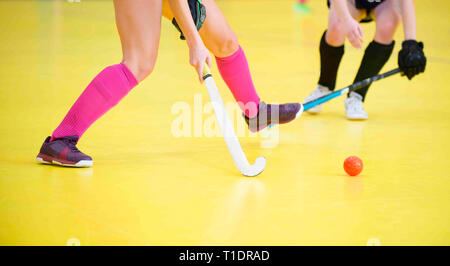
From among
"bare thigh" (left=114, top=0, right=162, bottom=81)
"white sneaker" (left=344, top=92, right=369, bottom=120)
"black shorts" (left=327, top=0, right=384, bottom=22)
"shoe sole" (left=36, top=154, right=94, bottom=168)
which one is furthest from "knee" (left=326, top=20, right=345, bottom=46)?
"shoe sole" (left=36, top=154, right=94, bottom=168)

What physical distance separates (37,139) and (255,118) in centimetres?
88

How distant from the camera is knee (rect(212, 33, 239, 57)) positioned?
260 cm

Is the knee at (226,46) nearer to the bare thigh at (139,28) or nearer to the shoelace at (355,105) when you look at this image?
the bare thigh at (139,28)

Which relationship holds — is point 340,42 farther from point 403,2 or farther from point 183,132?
point 183,132

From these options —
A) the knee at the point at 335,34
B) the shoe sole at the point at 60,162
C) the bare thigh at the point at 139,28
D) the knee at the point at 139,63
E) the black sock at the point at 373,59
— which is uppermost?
the knee at the point at 335,34

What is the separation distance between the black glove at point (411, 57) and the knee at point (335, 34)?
474mm

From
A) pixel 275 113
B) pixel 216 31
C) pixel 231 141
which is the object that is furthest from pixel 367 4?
pixel 231 141

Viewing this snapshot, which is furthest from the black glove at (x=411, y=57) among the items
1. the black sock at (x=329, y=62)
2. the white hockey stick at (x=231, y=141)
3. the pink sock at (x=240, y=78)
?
the white hockey stick at (x=231, y=141)

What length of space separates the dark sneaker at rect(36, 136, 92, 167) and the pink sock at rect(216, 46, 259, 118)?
68 cm

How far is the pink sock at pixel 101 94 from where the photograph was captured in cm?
232

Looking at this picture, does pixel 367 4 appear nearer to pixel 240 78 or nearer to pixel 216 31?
pixel 240 78

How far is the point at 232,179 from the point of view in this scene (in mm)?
2299

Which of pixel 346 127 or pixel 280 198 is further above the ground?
pixel 346 127
